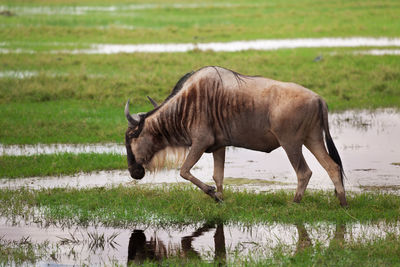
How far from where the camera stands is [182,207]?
26.3ft

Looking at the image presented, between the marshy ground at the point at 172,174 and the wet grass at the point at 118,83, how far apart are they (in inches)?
1.8

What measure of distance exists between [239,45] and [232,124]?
19235 mm

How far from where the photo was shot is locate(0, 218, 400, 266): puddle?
668 centimetres

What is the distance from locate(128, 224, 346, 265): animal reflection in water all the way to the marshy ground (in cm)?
2

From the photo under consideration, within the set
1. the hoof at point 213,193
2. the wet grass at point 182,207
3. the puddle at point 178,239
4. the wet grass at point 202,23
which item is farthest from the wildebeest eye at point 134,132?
the wet grass at point 202,23

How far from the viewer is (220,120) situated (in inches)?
328

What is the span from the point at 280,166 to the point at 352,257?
4724 millimetres

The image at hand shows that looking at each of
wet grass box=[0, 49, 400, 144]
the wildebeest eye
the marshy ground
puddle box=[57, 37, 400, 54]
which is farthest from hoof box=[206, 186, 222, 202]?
puddle box=[57, 37, 400, 54]

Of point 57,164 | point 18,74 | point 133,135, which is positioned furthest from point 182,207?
point 18,74

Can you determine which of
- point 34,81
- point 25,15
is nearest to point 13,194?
point 34,81

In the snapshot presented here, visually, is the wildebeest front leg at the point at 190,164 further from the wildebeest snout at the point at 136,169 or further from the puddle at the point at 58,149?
the puddle at the point at 58,149

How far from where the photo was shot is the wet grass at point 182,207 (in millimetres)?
7625

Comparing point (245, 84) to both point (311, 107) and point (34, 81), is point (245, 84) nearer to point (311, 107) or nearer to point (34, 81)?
point (311, 107)

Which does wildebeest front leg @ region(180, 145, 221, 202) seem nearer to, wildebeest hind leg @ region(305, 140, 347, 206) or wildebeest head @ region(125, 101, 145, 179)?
wildebeest head @ region(125, 101, 145, 179)
